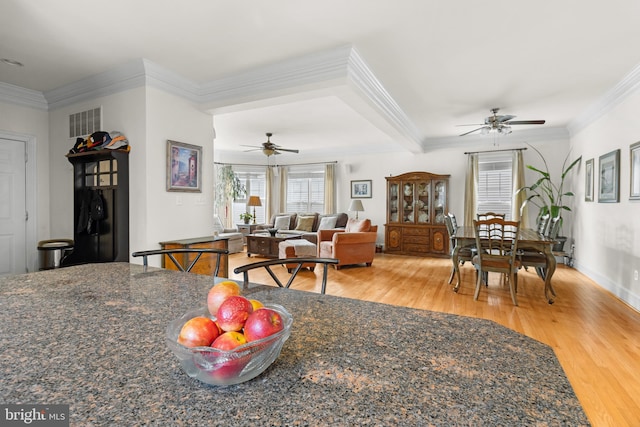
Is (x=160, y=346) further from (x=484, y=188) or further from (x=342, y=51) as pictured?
(x=484, y=188)

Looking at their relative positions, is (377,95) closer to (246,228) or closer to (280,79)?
(280,79)

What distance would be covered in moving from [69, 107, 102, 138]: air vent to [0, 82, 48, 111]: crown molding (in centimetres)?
52

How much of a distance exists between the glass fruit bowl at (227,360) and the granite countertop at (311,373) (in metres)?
0.02

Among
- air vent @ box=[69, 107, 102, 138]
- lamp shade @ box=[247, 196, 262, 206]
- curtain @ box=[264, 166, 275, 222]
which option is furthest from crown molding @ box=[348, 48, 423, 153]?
curtain @ box=[264, 166, 275, 222]

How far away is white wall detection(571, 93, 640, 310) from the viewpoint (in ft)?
11.7

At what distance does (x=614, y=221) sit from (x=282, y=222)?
6.12 meters

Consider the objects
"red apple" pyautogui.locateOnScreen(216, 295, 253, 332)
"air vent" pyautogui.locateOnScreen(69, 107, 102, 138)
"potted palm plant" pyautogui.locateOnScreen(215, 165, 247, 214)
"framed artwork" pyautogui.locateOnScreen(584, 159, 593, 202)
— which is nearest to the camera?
"red apple" pyautogui.locateOnScreen(216, 295, 253, 332)

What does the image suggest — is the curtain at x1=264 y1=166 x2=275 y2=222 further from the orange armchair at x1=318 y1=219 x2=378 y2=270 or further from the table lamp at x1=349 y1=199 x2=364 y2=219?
the orange armchair at x1=318 y1=219 x2=378 y2=270

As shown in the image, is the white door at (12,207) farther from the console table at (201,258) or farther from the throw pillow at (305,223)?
the throw pillow at (305,223)

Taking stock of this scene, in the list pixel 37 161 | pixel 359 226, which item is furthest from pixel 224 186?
pixel 37 161

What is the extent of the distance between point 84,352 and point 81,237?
11.6ft

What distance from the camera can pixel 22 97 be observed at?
3.87 meters

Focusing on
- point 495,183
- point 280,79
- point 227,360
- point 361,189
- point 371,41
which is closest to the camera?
point 227,360

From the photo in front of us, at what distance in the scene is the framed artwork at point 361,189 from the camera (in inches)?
315
